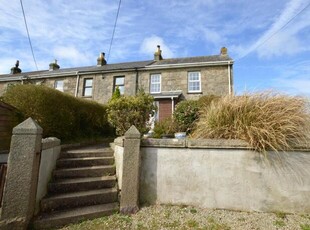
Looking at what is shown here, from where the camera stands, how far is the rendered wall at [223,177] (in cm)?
325

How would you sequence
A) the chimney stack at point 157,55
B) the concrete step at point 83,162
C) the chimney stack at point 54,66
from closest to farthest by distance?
the concrete step at point 83,162 < the chimney stack at point 157,55 < the chimney stack at point 54,66

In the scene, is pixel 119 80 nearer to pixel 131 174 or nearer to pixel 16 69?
pixel 131 174

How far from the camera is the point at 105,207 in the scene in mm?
3248

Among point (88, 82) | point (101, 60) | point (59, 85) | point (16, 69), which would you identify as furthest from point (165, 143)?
point (16, 69)

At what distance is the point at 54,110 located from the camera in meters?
5.41

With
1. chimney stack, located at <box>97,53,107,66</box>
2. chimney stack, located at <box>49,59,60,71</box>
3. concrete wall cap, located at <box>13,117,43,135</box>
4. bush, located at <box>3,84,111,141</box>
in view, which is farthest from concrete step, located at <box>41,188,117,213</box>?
chimney stack, located at <box>49,59,60,71</box>

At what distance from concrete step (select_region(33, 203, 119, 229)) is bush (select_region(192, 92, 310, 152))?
7.40 ft

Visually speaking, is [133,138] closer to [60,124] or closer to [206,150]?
[206,150]

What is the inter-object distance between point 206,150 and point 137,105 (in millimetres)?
2705

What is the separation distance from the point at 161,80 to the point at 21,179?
1202 cm

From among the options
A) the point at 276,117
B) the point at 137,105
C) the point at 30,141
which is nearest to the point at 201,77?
the point at 137,105

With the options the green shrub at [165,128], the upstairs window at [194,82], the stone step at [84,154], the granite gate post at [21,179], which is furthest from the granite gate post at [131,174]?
the upstairs window at [194,82]

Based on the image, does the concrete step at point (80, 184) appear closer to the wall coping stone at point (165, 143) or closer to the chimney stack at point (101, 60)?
the wall coping stone at point (165, 143)

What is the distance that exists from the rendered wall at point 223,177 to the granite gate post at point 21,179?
5.89 feet
